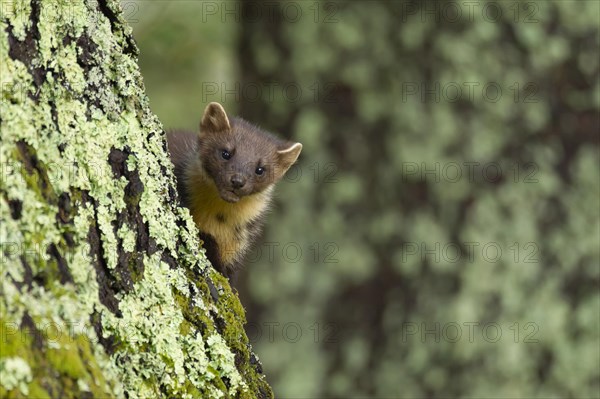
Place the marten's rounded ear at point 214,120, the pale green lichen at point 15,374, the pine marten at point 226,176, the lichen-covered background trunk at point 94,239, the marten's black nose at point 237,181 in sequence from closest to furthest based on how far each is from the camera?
the pale green lichen at point 15,374 → the lichen-covered background trunk at point 94,239 → the pine marten at point 226,176 → the marten's black nose at point 237,181 → the marten's rounded ear at point 214,120

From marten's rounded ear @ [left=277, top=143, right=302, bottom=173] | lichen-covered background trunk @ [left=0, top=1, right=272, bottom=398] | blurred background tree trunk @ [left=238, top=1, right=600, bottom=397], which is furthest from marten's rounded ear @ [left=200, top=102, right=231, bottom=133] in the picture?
lichen-covered background trunk @ [left=0, top=1, right=272, bottom=398]

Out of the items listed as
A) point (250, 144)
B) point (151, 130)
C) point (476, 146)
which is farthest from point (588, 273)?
point (151, 130)

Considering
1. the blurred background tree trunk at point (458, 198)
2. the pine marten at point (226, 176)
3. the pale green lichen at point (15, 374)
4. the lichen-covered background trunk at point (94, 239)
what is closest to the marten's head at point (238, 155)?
the pine marten at point (226, 176)

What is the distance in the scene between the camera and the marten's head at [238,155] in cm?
477

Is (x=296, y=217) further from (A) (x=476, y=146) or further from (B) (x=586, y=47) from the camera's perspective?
(B) (x=586, y=47)

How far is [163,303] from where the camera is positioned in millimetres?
2521


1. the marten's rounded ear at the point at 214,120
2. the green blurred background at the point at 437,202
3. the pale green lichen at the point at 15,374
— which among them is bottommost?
the green blurred background at the point at 437,202

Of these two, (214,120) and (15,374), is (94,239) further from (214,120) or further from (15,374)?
(214,120)

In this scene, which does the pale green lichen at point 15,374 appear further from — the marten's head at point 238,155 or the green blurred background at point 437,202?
the green blurred background at point 437,202

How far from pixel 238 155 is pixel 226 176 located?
11.4 inches

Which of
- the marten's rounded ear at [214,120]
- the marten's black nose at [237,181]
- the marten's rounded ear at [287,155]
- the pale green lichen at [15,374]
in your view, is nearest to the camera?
the pale green lichen at [15,374]

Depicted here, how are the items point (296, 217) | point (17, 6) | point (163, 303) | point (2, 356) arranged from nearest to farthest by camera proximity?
point (2, 356), point (17, 6), point (163, 303), point (296, 217)

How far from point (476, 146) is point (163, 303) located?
14.6ft

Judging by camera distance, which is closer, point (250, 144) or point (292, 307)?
point (250, 144)
